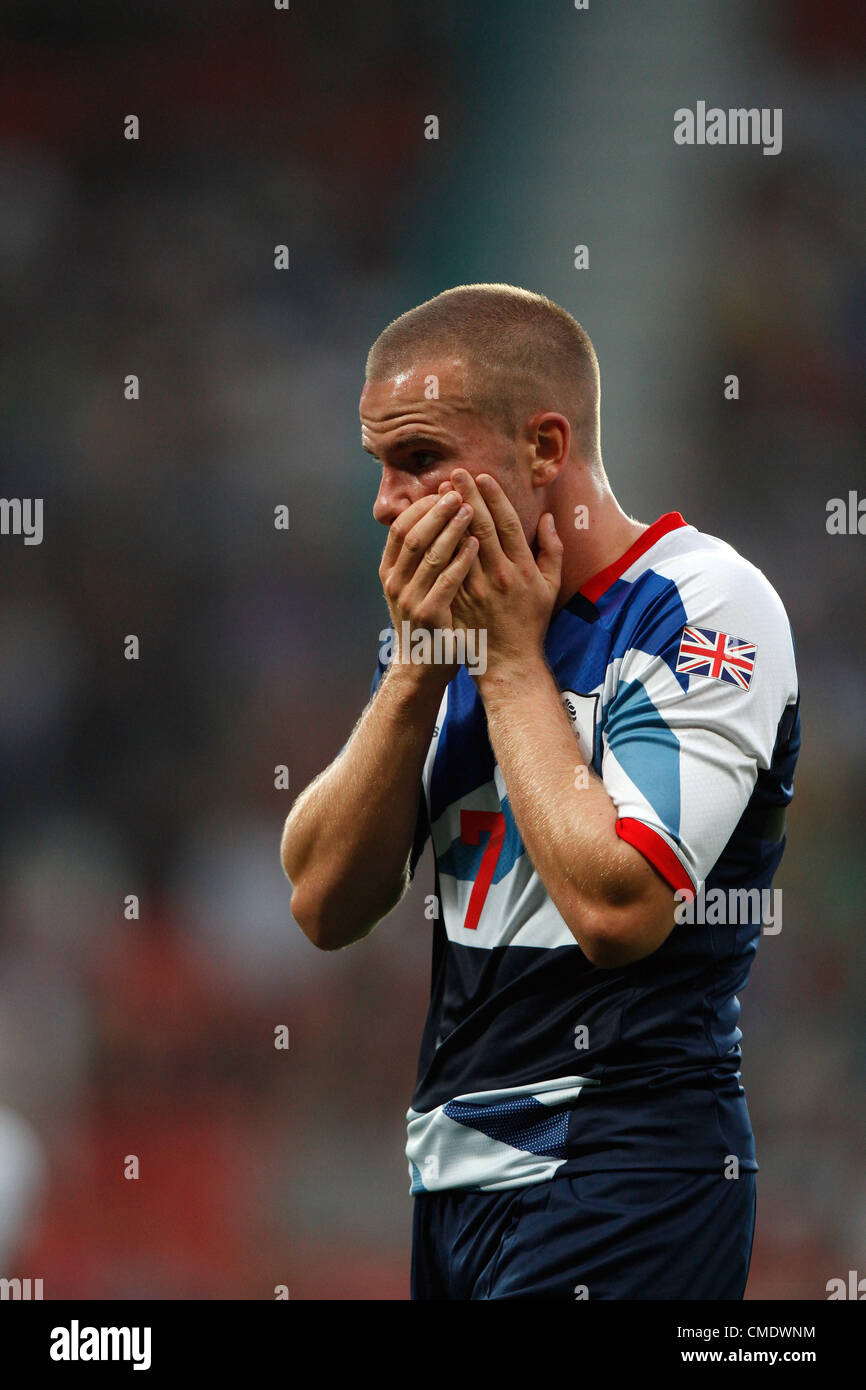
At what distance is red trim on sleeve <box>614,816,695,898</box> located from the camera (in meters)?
2.12

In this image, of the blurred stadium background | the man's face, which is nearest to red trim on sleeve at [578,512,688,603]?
the man's face

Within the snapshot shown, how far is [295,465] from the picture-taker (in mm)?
7184

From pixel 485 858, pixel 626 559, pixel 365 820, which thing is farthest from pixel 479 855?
pixel 626 559

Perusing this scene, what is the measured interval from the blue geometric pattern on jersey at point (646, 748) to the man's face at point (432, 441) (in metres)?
0.40

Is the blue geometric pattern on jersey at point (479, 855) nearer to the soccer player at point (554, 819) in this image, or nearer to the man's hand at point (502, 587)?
the soccer player at point (554, 819)

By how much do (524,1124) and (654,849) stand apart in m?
0.52

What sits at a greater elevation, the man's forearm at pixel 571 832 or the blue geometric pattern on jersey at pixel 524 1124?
the man's forearm at pixel 571 832

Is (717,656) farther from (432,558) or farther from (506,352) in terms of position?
(506,352)

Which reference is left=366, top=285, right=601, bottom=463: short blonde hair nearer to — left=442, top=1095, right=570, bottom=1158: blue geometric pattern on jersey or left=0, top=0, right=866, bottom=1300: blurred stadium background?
left=442, top=1095, right=570, bottom=1158: blue geometric pattern on jersey

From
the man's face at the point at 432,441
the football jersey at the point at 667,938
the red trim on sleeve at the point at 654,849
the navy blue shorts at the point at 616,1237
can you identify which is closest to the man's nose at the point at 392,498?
the man's face at the point at 432,441

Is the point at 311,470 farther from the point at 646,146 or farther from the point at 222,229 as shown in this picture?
the point at 646,146

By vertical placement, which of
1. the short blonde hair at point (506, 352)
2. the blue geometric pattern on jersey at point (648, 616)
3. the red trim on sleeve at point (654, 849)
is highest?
the short blonde hair at point (506, 352)

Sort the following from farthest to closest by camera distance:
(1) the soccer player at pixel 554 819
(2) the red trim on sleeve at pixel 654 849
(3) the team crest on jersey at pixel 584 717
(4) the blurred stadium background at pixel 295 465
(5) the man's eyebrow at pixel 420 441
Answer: (4) the blurred stadium background at pixel 295 465, (5) the man's eyebrow at pixel 420 441, (3) the team crest on jersey at pixel 584 717, (1) the soccer player at pixel 554 819, (2) the red trim on sleeve at pixel 654 849

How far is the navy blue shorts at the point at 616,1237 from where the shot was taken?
224 centimetres
